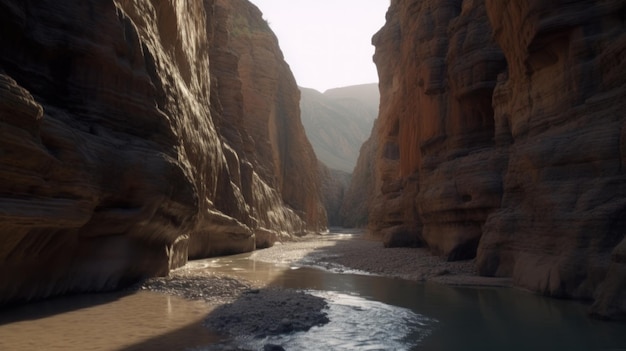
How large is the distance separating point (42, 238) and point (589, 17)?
44.5 feet

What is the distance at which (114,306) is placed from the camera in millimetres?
9492

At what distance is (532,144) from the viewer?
13.1 metres

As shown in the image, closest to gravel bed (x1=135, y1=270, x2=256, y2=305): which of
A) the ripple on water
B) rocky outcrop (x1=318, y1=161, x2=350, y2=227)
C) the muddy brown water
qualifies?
the muddy brown water

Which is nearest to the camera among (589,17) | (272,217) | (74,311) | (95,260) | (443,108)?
(74,311)

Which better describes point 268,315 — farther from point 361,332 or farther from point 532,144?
point 532,144

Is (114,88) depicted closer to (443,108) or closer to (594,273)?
(594,273)

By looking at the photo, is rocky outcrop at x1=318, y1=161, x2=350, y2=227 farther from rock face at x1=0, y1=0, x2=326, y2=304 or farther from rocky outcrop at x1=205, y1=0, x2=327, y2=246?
rock face at x1=0, y1=0, x2=326, y2=304

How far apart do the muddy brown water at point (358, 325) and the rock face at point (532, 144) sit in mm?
1245

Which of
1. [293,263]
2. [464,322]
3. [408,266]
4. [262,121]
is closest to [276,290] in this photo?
[464,322]

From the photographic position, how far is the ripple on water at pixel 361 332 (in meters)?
7.06

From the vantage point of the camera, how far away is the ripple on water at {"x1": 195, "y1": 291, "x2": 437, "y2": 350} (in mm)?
7062

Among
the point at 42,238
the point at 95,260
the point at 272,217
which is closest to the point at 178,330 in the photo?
the point at 42,238

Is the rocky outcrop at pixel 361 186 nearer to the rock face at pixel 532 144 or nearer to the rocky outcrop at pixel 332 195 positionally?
the rocky outcrop at pixel 332 195

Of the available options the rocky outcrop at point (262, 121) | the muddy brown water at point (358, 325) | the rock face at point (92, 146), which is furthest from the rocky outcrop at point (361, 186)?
the muddy brown water at point (358, 325)
